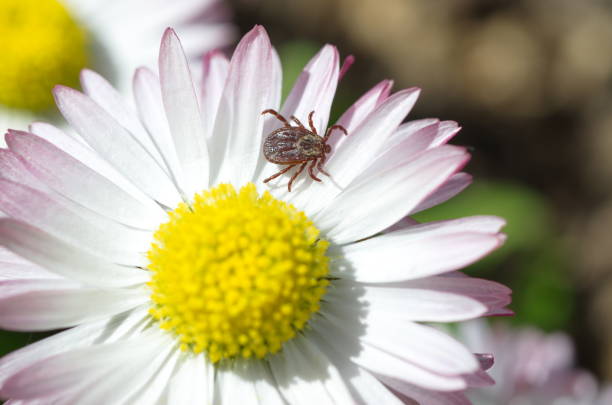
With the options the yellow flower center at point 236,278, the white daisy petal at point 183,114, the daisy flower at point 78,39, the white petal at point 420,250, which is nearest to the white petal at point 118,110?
the white daisy petal at point 183,114

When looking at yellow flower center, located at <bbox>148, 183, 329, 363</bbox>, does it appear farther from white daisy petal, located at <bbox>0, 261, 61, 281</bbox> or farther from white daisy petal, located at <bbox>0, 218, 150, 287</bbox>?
white daisy petal, located at <bbox>0, 261, 61, 281</bbox>

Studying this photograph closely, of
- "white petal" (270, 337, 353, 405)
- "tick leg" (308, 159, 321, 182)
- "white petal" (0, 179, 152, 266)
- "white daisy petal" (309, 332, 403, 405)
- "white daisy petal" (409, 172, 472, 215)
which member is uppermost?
"white petal" (0, 179, 152, 266)

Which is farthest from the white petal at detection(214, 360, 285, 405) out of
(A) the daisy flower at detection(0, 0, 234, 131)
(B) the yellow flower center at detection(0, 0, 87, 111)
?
(B) the yellow flower center at detection(0, 0, 87, 111)

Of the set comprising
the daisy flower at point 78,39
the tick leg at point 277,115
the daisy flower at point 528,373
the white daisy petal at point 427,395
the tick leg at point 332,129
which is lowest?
the daisy flower at point 528,373

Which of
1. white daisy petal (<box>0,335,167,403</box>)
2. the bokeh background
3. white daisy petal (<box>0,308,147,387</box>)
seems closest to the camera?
white daisy petal (<box>0,335,167,403</box>)

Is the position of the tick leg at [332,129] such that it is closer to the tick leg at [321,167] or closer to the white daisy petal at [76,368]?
the tick leg at [321,167]

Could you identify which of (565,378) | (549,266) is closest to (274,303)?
(565,378)

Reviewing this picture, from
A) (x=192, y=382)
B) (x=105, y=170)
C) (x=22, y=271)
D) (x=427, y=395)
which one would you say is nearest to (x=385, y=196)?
(x=427, y=395)
